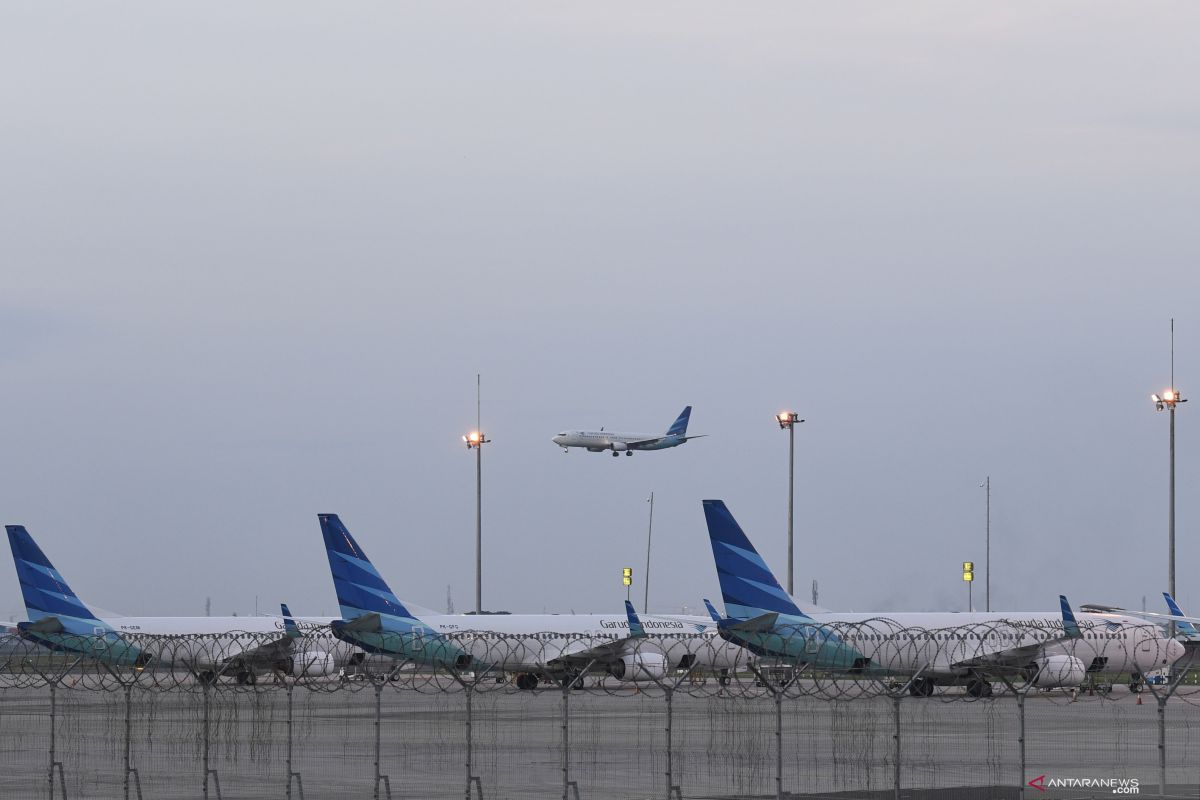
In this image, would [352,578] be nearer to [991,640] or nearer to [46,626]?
[46,626]

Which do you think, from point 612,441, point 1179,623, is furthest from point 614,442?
point 1179,623

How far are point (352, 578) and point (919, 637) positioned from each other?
2282 cm

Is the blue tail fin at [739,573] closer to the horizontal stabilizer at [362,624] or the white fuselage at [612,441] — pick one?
the horizontal stabilizer at [362,624]

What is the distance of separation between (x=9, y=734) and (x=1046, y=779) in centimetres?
2074

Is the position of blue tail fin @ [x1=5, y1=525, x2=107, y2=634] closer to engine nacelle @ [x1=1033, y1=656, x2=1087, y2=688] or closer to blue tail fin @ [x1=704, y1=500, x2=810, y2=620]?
blue tail fin @ [x1=704, y1=500, x2=810, y2=620]

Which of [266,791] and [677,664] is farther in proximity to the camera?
[677,664]

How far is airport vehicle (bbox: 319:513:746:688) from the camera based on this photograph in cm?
6625

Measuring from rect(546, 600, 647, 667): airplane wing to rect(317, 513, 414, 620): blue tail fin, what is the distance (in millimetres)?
8454

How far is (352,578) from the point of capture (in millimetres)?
66562

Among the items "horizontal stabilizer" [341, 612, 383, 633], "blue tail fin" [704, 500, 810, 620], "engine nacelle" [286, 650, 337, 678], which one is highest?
"blue tail fin" [704, 500, 810, 620]

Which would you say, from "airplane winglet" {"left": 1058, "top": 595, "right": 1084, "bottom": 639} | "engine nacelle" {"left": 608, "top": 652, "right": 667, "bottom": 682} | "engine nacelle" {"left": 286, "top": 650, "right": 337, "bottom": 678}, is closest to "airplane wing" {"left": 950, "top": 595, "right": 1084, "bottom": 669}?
"airplane winglet" {"left": 1058, "top": 595, "right": 1084, "bottom": 639}

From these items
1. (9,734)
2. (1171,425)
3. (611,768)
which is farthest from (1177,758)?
(1171,425)

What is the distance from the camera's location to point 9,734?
35719 mm

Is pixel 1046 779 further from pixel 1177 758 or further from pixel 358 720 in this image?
pixel 358 720
